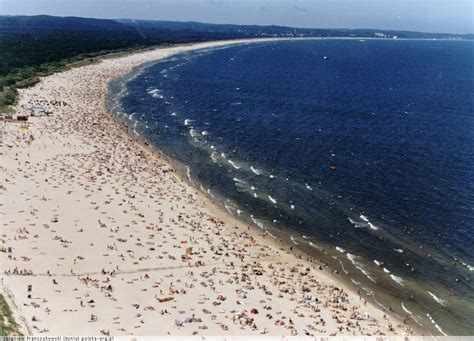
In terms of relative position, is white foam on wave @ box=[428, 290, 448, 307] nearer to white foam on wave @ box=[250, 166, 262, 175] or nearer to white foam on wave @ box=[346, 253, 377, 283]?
white foam on wave @ box=[346, 253, 377, 283]

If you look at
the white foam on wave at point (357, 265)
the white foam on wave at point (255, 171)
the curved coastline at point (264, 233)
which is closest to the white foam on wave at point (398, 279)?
the white foam on wave at point (357, 265)

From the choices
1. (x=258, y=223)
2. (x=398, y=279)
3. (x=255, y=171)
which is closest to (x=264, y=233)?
(x=258, y=223)

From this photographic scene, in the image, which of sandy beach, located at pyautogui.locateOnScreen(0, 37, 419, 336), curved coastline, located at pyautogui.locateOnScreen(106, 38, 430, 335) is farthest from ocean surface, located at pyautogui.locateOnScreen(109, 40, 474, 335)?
sandy beach, located at pyautogui.locateOnScreen(0, 37, 419, 336)

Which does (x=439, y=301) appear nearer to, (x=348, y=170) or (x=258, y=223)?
(x=258, y=223)

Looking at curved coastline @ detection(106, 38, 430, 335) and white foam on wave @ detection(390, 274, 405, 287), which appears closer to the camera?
curved coastline @ detection(106, 38, 430, 335)

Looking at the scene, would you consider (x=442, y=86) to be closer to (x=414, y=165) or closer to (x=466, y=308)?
(x=414, y=165)
